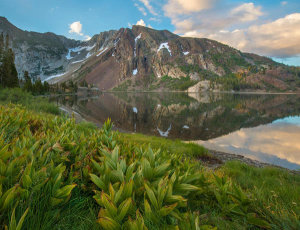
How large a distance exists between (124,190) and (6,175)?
111 cm

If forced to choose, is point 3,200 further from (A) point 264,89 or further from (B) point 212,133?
(A) point 264,89

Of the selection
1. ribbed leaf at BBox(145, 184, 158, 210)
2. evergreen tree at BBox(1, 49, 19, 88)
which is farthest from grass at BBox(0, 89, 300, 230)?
evergreen tree at BBox(1, 49, 19, 88)

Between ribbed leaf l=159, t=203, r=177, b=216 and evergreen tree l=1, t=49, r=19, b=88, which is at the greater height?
evergreen tree l=1, t=49, r=19, b=88

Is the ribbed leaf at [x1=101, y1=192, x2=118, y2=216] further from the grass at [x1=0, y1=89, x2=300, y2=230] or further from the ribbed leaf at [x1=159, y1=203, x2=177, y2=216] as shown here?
the ribbed leaf at [x1=159, y1=203, x2=177, y2=216]

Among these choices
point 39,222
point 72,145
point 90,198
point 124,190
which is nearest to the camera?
point 39,222

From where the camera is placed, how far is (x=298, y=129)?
23.4 m

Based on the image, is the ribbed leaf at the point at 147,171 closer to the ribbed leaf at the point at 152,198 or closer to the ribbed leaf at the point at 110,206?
the ribbed leaf at the point at 152,198

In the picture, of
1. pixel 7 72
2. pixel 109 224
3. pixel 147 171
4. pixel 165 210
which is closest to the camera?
pixel 109 224

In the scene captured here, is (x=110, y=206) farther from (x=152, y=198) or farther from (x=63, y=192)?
(x=63, y=192)

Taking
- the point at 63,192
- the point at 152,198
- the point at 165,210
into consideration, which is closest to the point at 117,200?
the point at 152,198

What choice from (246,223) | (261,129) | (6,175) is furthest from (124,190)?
(261,129)

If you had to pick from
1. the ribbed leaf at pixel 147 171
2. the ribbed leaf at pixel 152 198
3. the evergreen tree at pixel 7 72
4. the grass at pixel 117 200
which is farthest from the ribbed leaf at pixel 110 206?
the evergreen tree at pixel 7 72

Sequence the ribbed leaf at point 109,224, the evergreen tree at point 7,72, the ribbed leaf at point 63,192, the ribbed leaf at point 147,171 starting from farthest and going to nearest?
1. the evergreen tree at point 7,72
2. the ribbed leaf at point 147,171
3. the ribbed leaf at point 63,192
4. the ribbed leaf at point 109,224

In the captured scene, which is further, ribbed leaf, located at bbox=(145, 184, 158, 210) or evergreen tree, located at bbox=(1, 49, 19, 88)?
evergreen tree, located at bbox=(1, 49, 19, 88)
